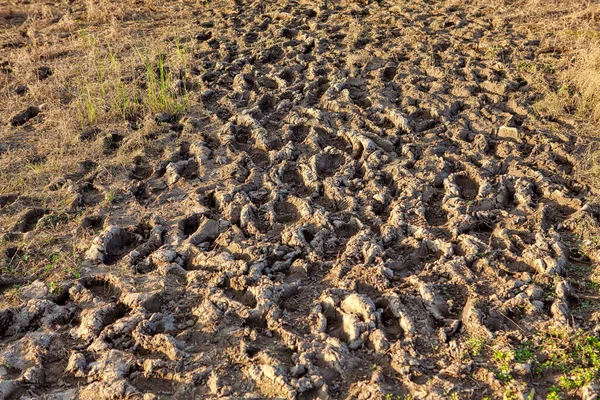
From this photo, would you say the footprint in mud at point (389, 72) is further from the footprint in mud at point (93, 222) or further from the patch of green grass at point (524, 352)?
the patch of green grass at point (524, 352)

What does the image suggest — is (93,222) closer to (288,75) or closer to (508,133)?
(288,75)

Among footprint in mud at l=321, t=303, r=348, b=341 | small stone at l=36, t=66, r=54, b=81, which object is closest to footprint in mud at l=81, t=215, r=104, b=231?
footprint in mud at l=321, t=303, r=348, b=341

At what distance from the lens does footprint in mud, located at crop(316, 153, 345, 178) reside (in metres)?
4.43

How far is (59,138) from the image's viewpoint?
498 centimetres

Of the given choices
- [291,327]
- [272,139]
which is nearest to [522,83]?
[272,139]

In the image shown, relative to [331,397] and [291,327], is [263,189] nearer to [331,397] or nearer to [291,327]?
[291,327]

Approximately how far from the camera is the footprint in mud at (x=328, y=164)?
14.5 feet

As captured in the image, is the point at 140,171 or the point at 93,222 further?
the point at 140,171

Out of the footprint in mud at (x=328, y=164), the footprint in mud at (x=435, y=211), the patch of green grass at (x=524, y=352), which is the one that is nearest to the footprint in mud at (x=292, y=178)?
the footprint in mud at (x=328, y=164)

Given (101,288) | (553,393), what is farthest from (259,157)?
(553,393)

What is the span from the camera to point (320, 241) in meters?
3.70

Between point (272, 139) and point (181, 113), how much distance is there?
0.97m

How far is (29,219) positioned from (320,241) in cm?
196

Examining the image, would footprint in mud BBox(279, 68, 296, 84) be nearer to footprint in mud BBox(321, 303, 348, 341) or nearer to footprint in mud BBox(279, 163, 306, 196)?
footprint in mud BBox(279, 163, 306, 196)
